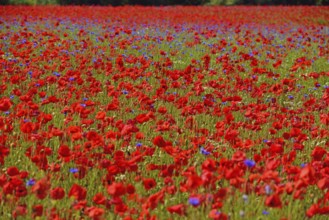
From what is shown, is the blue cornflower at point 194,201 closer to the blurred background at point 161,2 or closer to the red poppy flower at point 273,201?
the red poppy flower at point 273,201

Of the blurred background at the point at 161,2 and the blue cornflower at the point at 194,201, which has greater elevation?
the blue cornflower at the point at 194,201

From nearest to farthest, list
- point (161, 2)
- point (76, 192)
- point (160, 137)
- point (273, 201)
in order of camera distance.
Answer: point (273, 201) → point (76, 192) → point (160, 137) → point (161, 2)

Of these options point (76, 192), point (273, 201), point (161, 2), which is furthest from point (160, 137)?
point (161, 2)

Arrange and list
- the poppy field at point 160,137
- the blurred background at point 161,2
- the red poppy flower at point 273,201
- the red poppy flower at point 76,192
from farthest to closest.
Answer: the blurred background at point 161,2 → the poppy field at point 160,137 → the red poppy flower at point 76,192 → the red poppy flower at point 273,201

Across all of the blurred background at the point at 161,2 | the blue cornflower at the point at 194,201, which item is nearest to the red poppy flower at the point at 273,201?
the blue cornflower at the point at 194,201

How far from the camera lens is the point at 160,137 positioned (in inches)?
113

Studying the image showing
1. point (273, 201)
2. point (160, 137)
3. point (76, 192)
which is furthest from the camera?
point (160, 137)

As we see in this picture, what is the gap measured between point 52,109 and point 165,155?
1.59 m

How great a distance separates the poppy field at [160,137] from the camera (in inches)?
101

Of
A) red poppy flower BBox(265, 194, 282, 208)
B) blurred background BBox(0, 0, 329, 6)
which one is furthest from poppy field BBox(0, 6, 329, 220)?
blurred background BBox(0, 0, 329, 6)

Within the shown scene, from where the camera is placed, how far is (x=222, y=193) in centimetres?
238

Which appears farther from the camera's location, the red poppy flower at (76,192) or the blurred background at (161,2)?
the blurred background at (161,2)

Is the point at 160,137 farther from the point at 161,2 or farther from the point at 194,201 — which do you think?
the point at 161,2

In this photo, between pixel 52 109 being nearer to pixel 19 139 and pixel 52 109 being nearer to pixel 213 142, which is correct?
pixel 19 139
